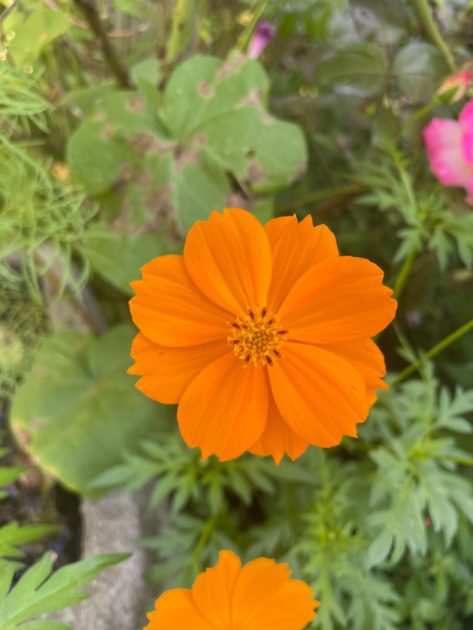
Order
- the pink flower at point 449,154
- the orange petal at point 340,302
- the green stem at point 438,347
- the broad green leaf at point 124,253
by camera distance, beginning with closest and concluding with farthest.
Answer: the orange petal at point 340,302 < the green stem at point 438,347 < the pink flower at point 449,154 < the broad green leaf at point 124,253

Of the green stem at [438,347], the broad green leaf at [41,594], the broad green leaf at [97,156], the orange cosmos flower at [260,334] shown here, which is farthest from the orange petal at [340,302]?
the broad green leaf at [97,156]

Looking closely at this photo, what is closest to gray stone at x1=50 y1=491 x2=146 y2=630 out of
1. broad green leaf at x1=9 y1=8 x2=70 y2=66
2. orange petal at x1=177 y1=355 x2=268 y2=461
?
orange petal at x1=177 y1=355 x2=268 y2=461

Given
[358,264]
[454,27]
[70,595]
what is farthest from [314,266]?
[454,27]

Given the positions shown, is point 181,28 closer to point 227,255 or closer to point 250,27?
point 250,27

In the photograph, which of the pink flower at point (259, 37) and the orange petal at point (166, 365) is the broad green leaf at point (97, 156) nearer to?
the pink flower at point (259, 37)

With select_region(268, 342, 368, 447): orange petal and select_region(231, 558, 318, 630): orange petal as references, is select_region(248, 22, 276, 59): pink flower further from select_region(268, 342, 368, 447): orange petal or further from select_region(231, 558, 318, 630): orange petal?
select_region(231, 558, 318, 630): orange petal

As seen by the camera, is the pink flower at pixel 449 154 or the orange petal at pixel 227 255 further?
the pink flower at pixel 449 154

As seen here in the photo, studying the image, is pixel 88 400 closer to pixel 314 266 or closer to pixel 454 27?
pixel 314 266
